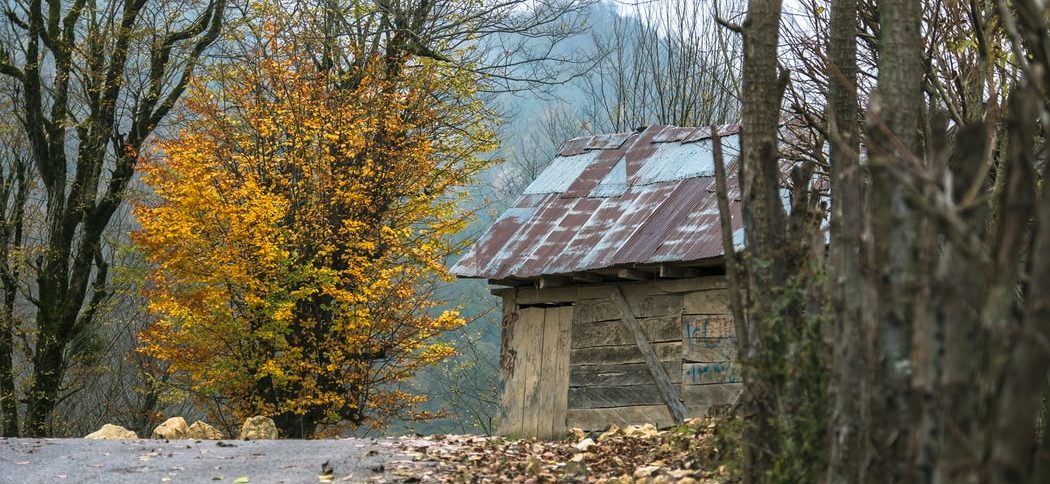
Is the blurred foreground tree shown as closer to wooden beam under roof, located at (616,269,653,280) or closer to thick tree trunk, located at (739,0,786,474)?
thick tree trunk, located at (739,0,786,474)

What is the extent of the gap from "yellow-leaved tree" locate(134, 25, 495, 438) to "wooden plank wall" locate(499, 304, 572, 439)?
3.86 m

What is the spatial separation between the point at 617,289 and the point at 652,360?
1.08 m

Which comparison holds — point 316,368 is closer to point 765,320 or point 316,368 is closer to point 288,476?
point 288,476

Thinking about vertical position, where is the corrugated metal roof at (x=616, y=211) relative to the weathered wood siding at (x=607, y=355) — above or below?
above

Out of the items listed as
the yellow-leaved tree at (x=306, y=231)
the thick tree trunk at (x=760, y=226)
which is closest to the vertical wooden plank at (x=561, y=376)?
the yellow-leaved tree at (x=306, y=231)

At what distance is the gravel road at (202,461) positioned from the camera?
29.5ft

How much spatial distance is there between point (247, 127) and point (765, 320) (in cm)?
1587

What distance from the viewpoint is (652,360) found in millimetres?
13008

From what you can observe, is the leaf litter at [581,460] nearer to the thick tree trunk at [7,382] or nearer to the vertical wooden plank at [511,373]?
the vertical wooden plank at [511,373]

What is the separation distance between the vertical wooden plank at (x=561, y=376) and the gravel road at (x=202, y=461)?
3.19 metres

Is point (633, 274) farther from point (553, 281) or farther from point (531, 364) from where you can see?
point (531, 364)

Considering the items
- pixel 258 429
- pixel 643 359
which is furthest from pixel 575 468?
pixel 258 429

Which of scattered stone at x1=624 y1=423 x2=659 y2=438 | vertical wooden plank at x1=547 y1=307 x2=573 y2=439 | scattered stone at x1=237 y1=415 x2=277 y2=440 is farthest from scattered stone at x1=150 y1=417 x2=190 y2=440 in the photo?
scattered stone at x1=624 y1=423 x2=659 y2=438

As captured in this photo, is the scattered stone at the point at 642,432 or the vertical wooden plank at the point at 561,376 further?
the vertical wooden plank at the point at 561,376
